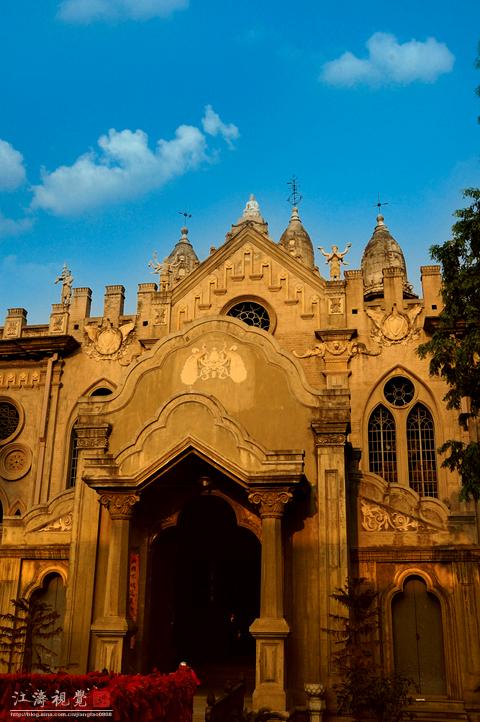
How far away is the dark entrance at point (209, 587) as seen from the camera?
2059 cm

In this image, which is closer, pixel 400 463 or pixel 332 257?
pixel 400 463

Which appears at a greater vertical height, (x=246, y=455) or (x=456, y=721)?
(x=246, y=455)

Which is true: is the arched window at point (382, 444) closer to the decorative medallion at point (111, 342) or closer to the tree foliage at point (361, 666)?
the tree foliage at point (361, 666)

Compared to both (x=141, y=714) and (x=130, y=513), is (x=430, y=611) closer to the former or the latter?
(x=130, y=513)

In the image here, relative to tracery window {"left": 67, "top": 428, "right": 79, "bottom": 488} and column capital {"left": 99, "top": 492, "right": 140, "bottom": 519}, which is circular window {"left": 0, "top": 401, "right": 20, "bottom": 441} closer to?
tracery window {"left": 67, "top": 428, "right": 79, "bottom": 488}

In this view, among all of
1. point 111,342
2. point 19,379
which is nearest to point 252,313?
point 111,342

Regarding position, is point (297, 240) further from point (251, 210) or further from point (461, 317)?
point (461, 317)

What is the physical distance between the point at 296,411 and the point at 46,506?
736cm

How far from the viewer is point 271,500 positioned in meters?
17.7

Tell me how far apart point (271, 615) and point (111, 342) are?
49.6 ft

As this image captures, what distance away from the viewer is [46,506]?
21656 millimetres

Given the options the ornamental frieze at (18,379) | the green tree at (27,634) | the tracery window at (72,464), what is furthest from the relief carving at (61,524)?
the ornamental frieze at (18,379)

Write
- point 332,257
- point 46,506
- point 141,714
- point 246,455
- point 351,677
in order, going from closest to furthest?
point 141,714
point 351,677
point 246,455
point 46,506
point 332,257

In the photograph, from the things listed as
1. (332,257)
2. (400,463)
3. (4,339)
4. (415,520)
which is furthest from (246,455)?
(4,339)
